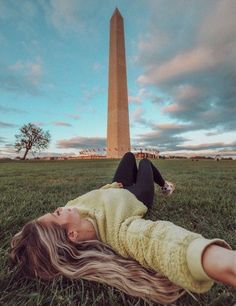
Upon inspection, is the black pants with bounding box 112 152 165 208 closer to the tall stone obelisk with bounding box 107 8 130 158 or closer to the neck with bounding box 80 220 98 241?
the neck with bounding box 80 220 98 241

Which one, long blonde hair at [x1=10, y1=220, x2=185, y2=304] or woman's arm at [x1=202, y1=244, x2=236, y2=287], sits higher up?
woman's arm at [x1=202, y1=244, x2=236, y2=287]

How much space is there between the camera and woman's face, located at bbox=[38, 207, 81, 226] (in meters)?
1.57

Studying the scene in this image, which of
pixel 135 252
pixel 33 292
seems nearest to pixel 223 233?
pixel 135 252

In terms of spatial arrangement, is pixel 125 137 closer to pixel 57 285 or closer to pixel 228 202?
pixel 228 202

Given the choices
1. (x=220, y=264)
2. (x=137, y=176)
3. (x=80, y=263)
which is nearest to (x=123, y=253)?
(x=80, y=263)

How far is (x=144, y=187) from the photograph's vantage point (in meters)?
2.75

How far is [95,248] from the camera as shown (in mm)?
1551

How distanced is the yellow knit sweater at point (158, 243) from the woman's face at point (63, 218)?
0.09 meters

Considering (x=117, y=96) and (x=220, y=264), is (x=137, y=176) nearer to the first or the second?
(x=220, y=264)

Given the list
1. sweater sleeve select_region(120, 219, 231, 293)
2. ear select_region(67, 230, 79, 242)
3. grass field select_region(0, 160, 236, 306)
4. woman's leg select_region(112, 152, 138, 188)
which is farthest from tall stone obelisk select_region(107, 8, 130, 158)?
sweater sleeve select_region(120, 219, 231, 293)

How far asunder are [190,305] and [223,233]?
1.02 meters

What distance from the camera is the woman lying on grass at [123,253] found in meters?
1.04

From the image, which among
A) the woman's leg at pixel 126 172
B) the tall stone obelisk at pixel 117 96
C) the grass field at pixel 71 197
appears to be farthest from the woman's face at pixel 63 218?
the tall stone obelisk at pixel 117 96

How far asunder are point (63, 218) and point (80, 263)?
0.29m
